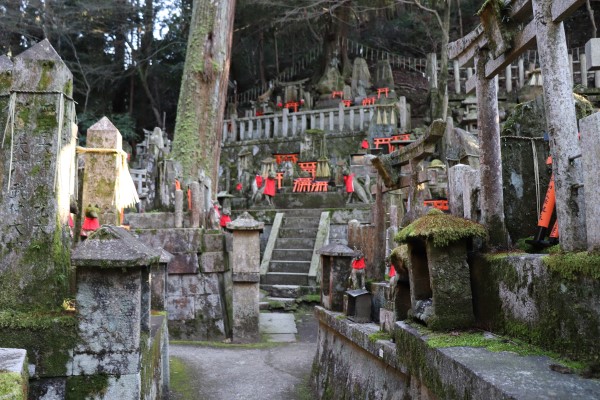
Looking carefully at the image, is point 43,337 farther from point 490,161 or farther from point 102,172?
point 490,161

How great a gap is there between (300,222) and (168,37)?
17.2 meters

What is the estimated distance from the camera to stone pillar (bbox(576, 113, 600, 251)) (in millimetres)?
2629

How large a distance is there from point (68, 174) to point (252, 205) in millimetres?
13100

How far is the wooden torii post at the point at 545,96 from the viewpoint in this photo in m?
3.01

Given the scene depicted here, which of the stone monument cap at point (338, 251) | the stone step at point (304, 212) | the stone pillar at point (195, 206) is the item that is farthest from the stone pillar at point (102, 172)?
the stone step at point (304, 212)

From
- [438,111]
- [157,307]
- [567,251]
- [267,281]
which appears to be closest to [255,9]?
[438,111]

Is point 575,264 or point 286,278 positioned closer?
point 575,264

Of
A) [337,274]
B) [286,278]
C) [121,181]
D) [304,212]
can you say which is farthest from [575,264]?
[304,212]

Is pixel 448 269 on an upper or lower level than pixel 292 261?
upper

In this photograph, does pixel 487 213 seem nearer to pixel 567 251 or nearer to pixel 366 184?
pixel 567 251

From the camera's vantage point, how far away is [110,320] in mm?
3713

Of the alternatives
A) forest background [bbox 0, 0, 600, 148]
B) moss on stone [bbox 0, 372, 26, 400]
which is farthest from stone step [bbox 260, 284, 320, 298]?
forest background [bbox 0, 0, 600, 148]

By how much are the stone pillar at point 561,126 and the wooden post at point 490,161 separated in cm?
86

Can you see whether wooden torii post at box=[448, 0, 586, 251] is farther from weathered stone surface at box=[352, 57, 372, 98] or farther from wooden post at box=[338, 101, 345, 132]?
weathered stone surface at box=[352, 57, 372, 98]
